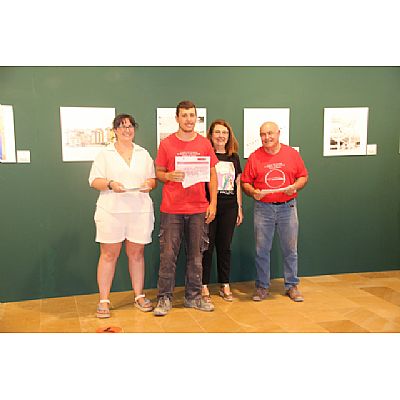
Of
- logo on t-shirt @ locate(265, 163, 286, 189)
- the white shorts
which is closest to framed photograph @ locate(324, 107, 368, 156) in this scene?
logo on t-shirt @ locate(265, 163, 286, 189)

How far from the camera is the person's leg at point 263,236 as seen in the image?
12.8 ft

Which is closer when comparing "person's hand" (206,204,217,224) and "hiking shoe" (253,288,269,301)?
"person's hand" (206,204,217,224)

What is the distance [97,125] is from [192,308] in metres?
1.70

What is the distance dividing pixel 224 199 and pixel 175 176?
56 centimetres

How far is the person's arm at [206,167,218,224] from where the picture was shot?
3598mm

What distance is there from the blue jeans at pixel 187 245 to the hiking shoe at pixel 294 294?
818 mm

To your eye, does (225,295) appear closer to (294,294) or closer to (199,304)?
(199,304)

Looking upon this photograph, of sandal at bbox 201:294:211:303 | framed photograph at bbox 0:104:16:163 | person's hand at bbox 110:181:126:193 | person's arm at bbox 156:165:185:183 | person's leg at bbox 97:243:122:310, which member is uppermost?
framed photograph at bbox 0:104:16:163

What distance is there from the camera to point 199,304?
3.64 metres

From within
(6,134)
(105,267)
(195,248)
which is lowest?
(105,267)

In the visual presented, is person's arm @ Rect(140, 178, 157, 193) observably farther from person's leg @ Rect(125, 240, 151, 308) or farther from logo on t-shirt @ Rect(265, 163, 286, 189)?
logo on t-shirt @ Rect(265, 163, 286, 189)

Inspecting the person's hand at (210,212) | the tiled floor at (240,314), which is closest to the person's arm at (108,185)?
the person's hand at (210,212)

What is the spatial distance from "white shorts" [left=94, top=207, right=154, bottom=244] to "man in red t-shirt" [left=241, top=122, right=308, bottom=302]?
0.90 meters

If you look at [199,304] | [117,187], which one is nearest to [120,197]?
[117,187]
